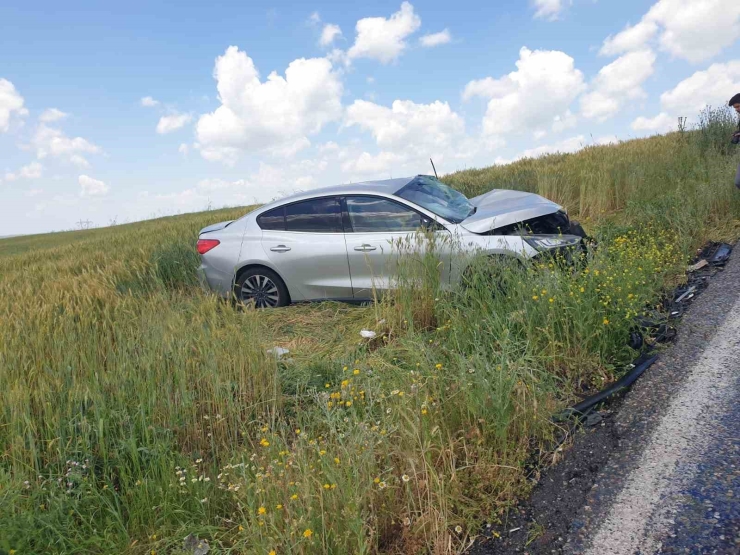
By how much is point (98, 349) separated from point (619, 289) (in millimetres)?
4552

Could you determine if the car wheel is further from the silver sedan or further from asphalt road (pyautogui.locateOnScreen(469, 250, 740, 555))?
asphalt road (pyautogui.locateOnScreen(469, 250, 740, 555))

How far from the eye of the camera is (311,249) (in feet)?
23.8

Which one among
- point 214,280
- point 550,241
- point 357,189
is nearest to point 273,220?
point 214,280

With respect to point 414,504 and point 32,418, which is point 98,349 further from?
point 414,504

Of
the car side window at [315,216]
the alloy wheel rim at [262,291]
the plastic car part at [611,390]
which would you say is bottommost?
the plastic car part at [611,390]

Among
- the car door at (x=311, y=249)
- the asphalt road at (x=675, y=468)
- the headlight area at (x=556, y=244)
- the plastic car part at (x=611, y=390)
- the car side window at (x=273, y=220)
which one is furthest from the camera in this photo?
the car side window at (x=273, y=220)

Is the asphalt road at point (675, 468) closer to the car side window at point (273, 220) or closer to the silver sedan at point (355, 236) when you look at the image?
the silver sedan at point (355, 236)

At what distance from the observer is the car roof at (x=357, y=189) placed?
7.17m

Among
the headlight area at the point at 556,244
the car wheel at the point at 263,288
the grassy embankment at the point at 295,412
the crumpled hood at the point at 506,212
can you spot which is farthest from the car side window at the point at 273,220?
the headlight area at the point at 556,244

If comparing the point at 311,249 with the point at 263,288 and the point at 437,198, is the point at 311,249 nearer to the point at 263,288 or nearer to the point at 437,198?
the point at 263,288

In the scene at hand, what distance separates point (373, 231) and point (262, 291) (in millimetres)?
1867

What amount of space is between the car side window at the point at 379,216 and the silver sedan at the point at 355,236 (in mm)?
13

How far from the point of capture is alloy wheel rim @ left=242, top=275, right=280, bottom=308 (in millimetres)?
7543

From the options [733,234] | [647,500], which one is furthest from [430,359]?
[733,234]
